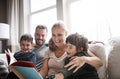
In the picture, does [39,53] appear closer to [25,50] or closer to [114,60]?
[25,50]

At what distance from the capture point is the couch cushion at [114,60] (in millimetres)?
1601

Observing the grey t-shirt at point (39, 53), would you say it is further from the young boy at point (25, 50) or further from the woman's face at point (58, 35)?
the woman's face at point (58, 35)

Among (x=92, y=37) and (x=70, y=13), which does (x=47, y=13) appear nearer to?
(x=70, y=13)

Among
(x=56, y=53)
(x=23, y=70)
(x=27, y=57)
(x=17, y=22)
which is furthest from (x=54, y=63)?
(x=17, y=22)

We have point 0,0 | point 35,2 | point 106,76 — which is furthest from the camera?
point 0,0

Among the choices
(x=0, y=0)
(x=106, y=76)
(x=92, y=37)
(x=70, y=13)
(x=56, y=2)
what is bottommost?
(x=106, y=76)

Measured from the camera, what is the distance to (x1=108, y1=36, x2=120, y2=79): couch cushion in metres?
1.60

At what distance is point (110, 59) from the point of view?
1.67 m

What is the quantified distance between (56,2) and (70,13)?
1.31 ft

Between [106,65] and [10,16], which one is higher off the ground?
[10,16]

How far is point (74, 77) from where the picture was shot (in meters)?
1.34

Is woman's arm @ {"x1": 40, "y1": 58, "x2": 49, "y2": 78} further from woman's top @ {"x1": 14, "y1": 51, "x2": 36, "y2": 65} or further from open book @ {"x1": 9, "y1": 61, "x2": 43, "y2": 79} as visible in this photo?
open book @ {"x1": 9, "y1": 61, "x2": 43, "y2": 79}

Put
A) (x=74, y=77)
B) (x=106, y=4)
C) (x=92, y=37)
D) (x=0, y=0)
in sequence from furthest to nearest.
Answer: (x=0, y=0) → (x=92, y=37) → (x=106, y=4) → (x=74, y=77)

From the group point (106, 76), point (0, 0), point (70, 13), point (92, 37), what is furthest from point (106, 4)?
point (0, 0)
